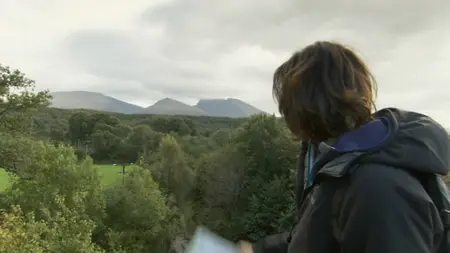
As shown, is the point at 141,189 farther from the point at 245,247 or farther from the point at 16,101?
the point at 245,247

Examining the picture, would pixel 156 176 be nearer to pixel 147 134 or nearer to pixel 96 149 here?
pixel 147 134

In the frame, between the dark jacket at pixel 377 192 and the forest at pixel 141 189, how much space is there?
14.4 meters

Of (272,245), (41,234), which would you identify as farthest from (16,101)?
(272,245)

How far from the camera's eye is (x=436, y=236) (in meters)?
1.41

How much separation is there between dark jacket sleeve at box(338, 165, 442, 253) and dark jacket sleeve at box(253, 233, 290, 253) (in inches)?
23.5

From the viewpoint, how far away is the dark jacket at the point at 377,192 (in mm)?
1315

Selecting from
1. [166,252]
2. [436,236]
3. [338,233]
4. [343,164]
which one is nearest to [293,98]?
[343,164]

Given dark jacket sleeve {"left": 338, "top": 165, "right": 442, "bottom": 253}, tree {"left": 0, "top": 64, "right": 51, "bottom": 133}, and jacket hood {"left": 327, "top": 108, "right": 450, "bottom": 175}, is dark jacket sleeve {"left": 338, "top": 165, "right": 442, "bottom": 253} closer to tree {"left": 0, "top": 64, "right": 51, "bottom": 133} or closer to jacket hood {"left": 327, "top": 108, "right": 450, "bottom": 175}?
jacket hood {"left": 327, "top": 108, "right": 450, "bottom": 175}

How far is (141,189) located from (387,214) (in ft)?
83.9

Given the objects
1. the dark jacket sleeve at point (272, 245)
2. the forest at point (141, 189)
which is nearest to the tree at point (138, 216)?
the forest at point (141, 189)

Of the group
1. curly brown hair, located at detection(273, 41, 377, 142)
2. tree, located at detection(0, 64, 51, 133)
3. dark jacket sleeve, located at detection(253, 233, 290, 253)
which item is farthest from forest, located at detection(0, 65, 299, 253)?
curly brown hair, located at detection(273, 41, 377, 142)

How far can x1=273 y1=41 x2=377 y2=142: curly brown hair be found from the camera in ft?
5.06

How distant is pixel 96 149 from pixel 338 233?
60.0 meters

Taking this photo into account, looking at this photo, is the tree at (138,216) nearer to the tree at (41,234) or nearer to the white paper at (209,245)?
the tree at (41,234)
